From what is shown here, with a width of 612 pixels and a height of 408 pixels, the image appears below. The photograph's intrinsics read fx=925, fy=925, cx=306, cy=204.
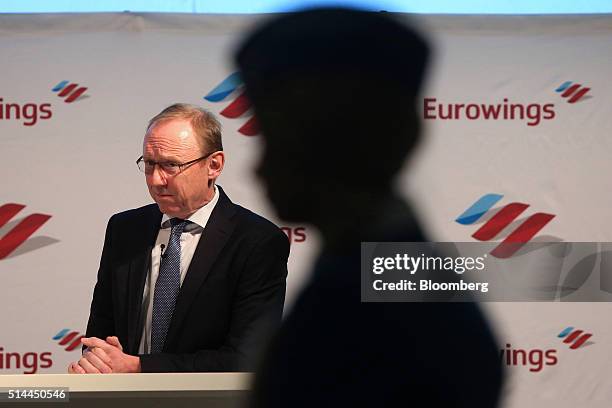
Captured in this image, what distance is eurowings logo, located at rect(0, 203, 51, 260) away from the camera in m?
3.76

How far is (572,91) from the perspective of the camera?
3840 mm

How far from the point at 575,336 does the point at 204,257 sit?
7.61ft

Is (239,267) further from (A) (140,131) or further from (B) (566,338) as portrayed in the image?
(B) (566,338)

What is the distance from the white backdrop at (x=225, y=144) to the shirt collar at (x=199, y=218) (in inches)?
61.1

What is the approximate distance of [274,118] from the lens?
493mm

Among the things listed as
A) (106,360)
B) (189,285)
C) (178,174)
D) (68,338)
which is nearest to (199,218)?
(178,174)

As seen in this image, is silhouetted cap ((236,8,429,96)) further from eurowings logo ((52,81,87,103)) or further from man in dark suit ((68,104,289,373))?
eurowings logo ((52,81,87,103))

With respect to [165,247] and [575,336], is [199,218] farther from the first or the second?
[575,336]

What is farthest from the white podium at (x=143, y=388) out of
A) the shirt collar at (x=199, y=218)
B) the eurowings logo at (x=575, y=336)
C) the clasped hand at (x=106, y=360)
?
the eurowings logo at (x=575, y=336)

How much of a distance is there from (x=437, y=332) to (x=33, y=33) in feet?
11.9

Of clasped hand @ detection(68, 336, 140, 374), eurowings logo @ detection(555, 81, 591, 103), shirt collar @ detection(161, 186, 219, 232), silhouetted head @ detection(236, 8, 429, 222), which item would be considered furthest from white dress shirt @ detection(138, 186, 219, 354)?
eurowings logo @ detection(555, 81, 591, 103)

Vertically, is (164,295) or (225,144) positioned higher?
(225,144)

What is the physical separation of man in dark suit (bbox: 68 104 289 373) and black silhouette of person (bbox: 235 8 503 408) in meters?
1.27

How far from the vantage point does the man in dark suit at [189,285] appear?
188cm
